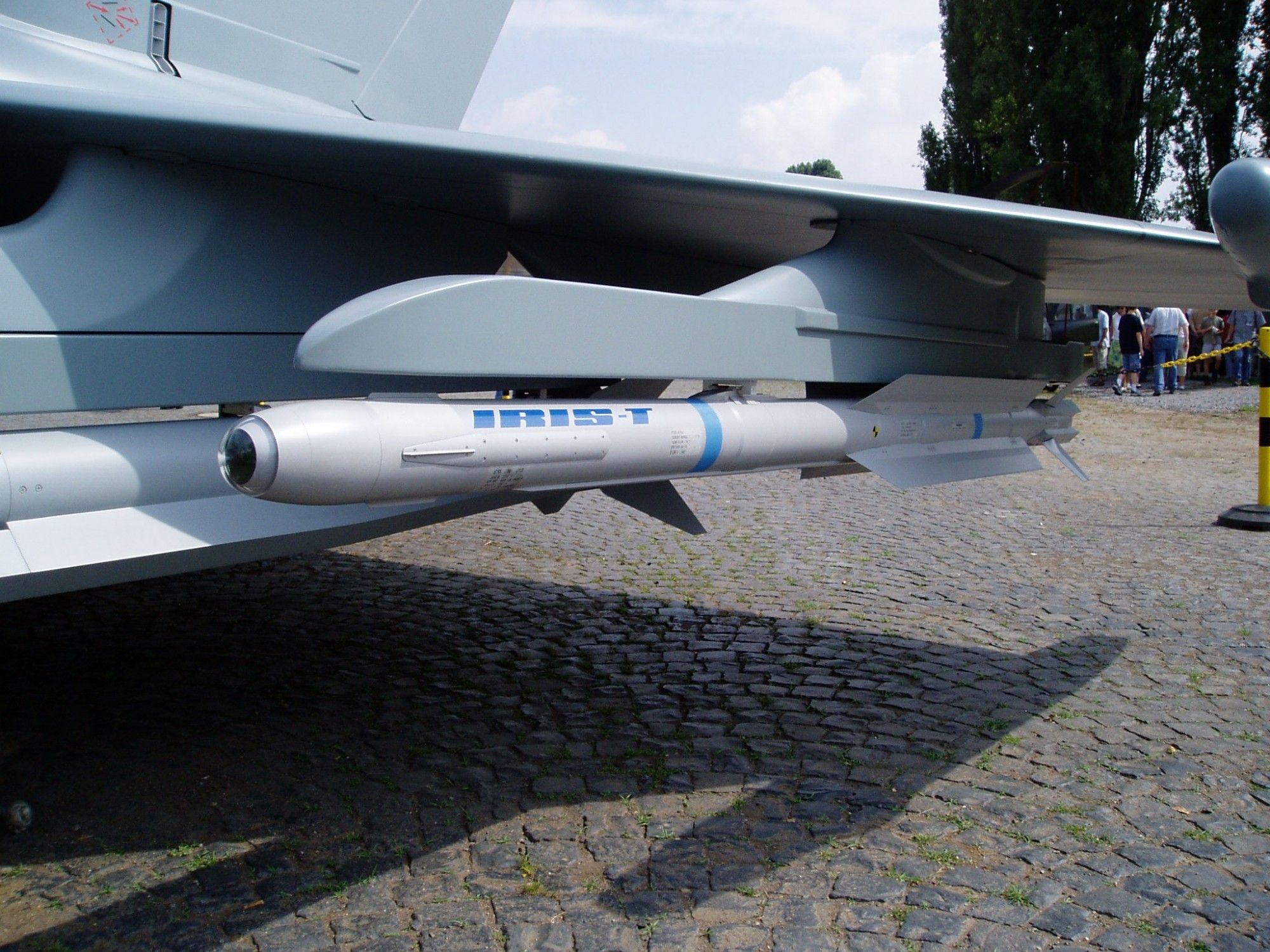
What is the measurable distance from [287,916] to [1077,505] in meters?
6.88

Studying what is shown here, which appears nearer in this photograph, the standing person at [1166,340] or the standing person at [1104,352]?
the standing person at [1166,340]

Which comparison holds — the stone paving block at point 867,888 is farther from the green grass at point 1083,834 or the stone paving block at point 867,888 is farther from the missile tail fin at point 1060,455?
the missile tail fin at point 1060,455

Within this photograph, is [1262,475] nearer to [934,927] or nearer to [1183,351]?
[934,927]

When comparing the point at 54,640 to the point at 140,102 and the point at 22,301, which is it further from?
the point at 140,102

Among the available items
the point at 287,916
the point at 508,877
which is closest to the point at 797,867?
the point at 508,877

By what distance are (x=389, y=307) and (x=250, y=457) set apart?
1.55 ft

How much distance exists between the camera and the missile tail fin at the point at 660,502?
13.1 ft

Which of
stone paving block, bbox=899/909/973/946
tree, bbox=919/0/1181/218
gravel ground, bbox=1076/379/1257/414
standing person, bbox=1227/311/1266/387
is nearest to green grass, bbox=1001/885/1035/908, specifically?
stone paving block, bbox=899/909/973/946

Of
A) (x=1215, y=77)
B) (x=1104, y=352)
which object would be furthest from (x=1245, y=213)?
(x=1215, y=77)

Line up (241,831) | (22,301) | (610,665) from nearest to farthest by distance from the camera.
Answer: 1. (22,301)
2. (241,831)
3. (610,665)

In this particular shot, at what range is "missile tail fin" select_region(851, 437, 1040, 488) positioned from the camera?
12.5 feet

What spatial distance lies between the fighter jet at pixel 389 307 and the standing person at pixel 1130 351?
14.3m

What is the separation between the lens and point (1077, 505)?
26.3 feet

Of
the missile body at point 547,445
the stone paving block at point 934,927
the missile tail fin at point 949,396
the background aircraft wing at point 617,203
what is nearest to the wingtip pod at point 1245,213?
the background aircraft wing at point 617,203
